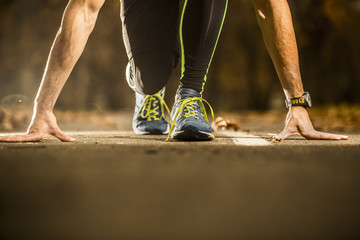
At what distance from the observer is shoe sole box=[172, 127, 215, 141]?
2.99m

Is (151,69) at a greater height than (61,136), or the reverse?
(151,69)

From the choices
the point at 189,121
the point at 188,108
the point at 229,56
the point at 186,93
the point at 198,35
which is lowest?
the point at 189,121

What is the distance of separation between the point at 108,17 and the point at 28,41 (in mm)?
2860

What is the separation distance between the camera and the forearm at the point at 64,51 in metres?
2.82

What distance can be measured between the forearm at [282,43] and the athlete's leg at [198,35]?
0.33 metres

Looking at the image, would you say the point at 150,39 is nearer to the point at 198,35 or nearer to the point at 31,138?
the point at 198,35

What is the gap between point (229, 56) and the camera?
1681cm

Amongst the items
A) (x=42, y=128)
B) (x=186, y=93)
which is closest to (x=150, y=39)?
(x=186, y=93)

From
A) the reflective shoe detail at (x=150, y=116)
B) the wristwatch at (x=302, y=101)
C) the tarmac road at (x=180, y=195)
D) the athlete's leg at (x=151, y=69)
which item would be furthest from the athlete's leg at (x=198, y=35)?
the tarmac road at (x=180, y=195)

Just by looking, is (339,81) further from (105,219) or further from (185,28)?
(105,219)

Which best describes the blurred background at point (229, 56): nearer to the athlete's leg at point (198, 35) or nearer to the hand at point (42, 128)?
the athlete's leg at point (198, 35)

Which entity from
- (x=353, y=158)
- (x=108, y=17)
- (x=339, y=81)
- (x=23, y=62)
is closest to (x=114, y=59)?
(x=108, y=17)

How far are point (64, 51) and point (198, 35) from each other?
0.96m

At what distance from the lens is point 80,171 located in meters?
1.91
